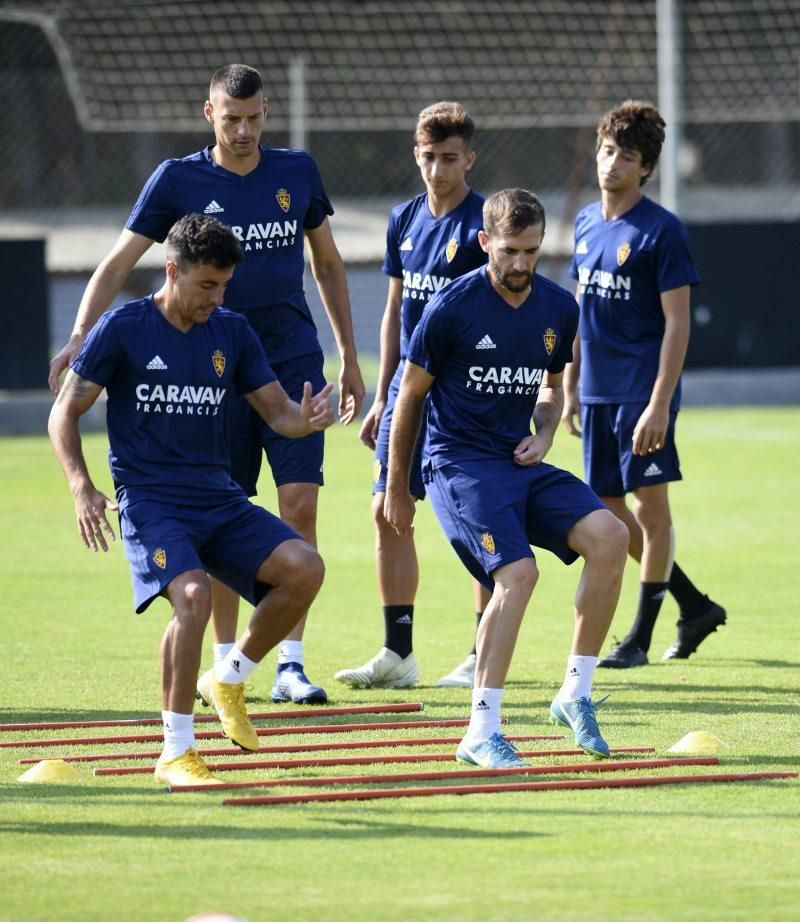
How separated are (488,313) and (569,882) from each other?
2.31 metres

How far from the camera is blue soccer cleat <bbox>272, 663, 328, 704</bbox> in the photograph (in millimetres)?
6934

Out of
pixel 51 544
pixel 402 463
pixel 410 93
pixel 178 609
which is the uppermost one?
pixel 410 93

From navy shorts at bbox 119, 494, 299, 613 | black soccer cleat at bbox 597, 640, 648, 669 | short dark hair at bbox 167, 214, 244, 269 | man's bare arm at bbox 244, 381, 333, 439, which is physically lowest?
black soccer cleat at bbox 597, 640, 648, 669

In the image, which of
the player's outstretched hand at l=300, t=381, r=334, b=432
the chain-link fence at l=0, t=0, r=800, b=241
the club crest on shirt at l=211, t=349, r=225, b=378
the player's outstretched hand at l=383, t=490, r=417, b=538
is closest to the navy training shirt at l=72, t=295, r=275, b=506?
the club crest on shirt at l=211, t=349, r=225, b=378

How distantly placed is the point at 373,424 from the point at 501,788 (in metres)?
2.69

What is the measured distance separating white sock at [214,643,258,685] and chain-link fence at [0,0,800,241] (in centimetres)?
1649

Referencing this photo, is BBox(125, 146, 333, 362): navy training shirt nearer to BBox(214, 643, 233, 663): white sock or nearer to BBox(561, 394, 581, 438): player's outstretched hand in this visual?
BBox(214, 643, 233, 663): white sock

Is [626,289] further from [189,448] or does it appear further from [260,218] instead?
[189,448]

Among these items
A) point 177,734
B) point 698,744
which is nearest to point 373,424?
point 698,744

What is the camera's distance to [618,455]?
8.09 metres

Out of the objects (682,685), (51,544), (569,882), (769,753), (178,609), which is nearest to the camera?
(569,882)

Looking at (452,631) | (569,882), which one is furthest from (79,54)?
(569,882)

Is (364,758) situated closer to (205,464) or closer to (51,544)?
(205,464)

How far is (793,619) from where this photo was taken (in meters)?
8.77
